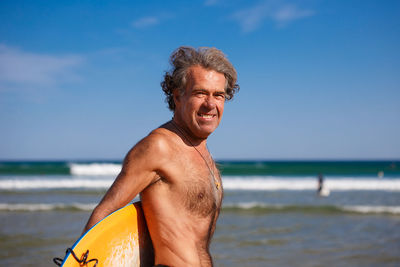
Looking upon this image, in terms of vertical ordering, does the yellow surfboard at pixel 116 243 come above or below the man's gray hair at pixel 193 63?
below

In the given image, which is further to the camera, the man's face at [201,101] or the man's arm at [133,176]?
the man's face at [201,101]

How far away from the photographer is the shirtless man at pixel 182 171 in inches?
75.5

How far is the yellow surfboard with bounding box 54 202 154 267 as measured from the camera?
1832mm

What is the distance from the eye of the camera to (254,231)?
8398 millimetres

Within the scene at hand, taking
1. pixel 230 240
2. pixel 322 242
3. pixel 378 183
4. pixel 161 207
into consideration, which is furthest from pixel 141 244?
pixel 378 183

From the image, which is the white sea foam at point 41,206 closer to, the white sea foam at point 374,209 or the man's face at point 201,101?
the white sea foam at point 374,209

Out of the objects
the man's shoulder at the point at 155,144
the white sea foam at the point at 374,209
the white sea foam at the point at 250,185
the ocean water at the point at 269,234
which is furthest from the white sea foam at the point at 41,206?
the man's shoulder at the point at 155,144

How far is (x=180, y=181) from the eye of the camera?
2.03m

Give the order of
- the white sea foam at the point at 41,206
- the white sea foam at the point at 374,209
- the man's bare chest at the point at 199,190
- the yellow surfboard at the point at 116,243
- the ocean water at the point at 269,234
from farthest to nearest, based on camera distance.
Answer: the white sea foam at the point at 41,206 < the white sea foam at the point at 374,209 < the ocean water at the point at 269,234 < the man's bare chest at the point at 199,190 < the yellow surfboard at the point at 116,243

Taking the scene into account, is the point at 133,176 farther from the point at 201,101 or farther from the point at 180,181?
the point at 201,101

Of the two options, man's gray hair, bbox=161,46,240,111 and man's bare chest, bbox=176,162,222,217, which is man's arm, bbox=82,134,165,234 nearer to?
man's bare chest, bbox=176,162,222,217

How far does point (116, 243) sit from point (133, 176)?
48 centimetres

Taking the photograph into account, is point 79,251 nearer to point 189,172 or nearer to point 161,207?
point 161,207

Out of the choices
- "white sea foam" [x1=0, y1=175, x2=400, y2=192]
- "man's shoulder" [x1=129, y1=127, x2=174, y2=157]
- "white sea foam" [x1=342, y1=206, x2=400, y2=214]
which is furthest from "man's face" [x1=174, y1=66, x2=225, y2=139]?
"white sea foam" [x1=0, y1=175, x2=400, y2=192]
